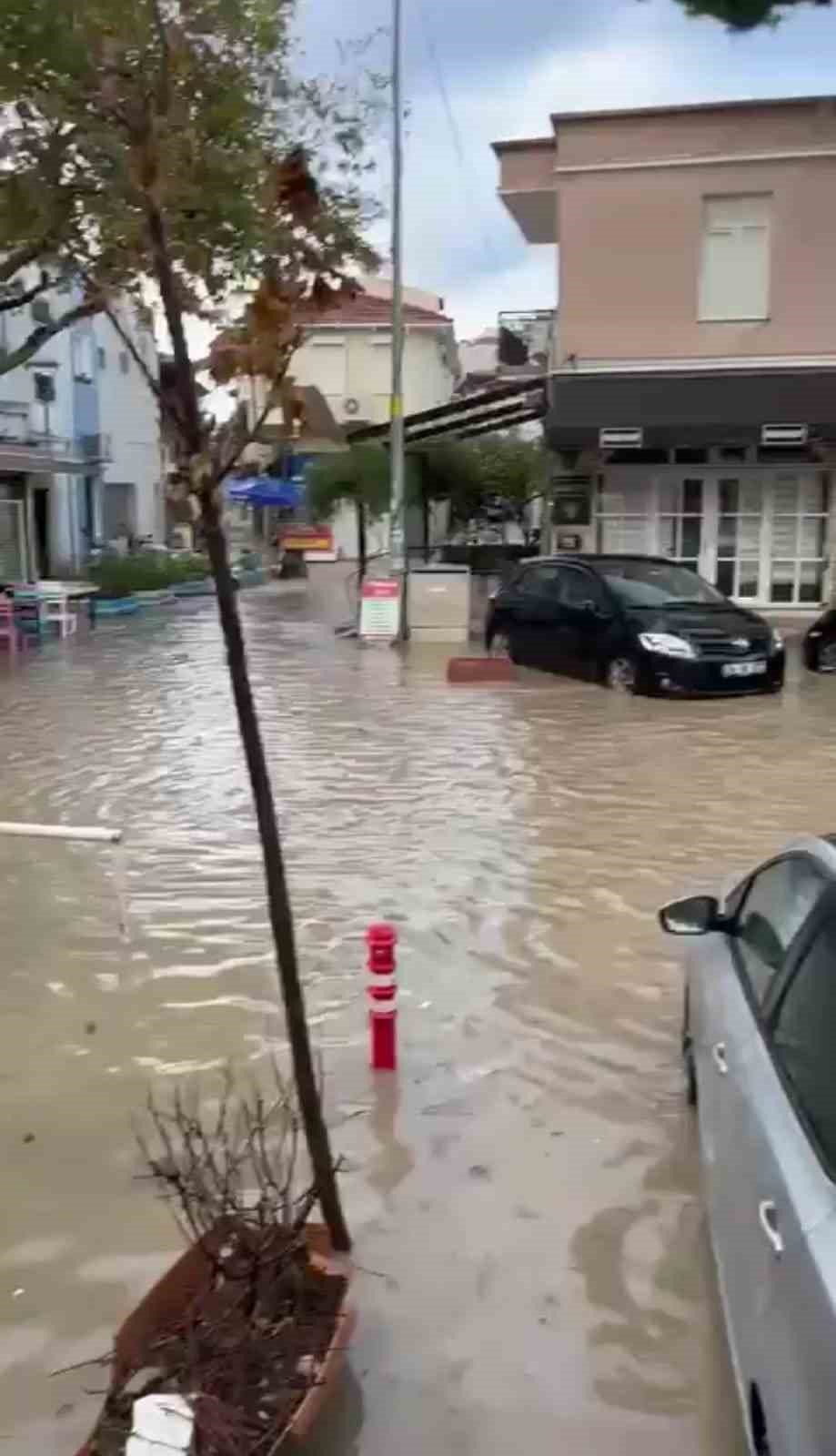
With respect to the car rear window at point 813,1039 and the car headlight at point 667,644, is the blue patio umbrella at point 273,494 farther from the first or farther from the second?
the car rear window at point 813,1039

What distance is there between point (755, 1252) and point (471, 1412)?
974mm

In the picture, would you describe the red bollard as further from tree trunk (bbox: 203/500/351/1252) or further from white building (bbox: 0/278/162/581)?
white building (bbox: 0/278/162/581)

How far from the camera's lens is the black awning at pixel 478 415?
23078 millimetres

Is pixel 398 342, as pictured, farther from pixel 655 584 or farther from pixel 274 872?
pixel 274 872

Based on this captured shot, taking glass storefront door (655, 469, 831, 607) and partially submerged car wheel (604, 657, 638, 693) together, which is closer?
partially submerged car wheel (604, 657, 638, 693)

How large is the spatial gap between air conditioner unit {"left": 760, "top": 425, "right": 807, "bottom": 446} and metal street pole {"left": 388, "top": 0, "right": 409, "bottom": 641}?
5.43 meters

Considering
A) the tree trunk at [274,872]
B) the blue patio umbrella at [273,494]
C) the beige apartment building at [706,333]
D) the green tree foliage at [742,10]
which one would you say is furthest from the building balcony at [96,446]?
the tree trunk at [274,872]

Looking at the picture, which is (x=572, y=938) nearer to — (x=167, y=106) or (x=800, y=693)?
(x=167, y=106)

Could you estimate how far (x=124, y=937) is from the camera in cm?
734

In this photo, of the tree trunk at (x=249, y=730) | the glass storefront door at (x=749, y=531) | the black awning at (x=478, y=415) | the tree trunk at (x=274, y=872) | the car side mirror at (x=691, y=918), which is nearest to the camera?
the tree trunk at (x=249, y=730)

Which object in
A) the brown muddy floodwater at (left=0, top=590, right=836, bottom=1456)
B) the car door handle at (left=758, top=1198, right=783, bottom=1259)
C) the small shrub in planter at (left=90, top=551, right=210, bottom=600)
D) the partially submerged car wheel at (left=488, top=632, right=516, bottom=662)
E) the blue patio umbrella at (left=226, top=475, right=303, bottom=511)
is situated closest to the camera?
the car door handle at (left=758, top=1198, right=783, bottom=1259)

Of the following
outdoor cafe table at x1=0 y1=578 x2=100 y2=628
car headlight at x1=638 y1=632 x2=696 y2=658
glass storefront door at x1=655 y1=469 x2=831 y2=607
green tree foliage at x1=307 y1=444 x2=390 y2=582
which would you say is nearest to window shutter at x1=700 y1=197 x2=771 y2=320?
glass storefront door at x1=655 y1=469 x2=831 y2=607

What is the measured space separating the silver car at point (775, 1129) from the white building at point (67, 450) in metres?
20.3

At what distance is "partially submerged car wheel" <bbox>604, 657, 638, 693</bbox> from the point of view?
15.4 metres
